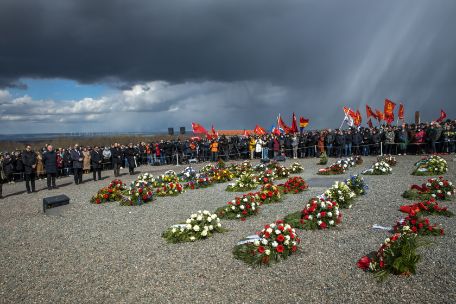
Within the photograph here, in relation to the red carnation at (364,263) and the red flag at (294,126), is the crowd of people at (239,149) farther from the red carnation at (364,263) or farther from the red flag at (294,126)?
the red carnation at (364,263)

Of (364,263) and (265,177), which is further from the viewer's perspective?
(265,177)

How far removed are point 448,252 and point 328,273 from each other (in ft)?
8.47

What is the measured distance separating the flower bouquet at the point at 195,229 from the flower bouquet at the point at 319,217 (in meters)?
2.10

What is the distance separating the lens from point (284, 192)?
13.6 meters

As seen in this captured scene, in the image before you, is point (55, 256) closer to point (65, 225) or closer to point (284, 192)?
point (65, 225)

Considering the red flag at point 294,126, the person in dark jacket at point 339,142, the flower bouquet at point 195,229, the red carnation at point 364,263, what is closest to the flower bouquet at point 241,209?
the flower bouquet at point 195,229

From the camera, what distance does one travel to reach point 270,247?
702 cm

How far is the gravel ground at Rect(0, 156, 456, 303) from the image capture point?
5.61m

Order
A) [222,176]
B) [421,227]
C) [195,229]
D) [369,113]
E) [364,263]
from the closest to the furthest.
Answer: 1. [364,263]
2. [421,227]
3. [195,229]
4. [222,176]
5. [369,113]

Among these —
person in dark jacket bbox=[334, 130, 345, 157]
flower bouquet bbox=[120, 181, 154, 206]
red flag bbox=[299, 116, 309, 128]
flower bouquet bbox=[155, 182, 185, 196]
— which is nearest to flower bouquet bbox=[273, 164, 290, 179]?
flower bouquet bbox=[155, 182, 185, 196]

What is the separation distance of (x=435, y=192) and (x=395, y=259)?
21.9 ft

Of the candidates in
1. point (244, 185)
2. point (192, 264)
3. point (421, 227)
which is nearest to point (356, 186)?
point (244, 185)

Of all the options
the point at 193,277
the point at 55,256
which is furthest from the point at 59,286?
the point at 193,277

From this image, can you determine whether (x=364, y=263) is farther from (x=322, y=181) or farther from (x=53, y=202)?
(x=53, y=202)
